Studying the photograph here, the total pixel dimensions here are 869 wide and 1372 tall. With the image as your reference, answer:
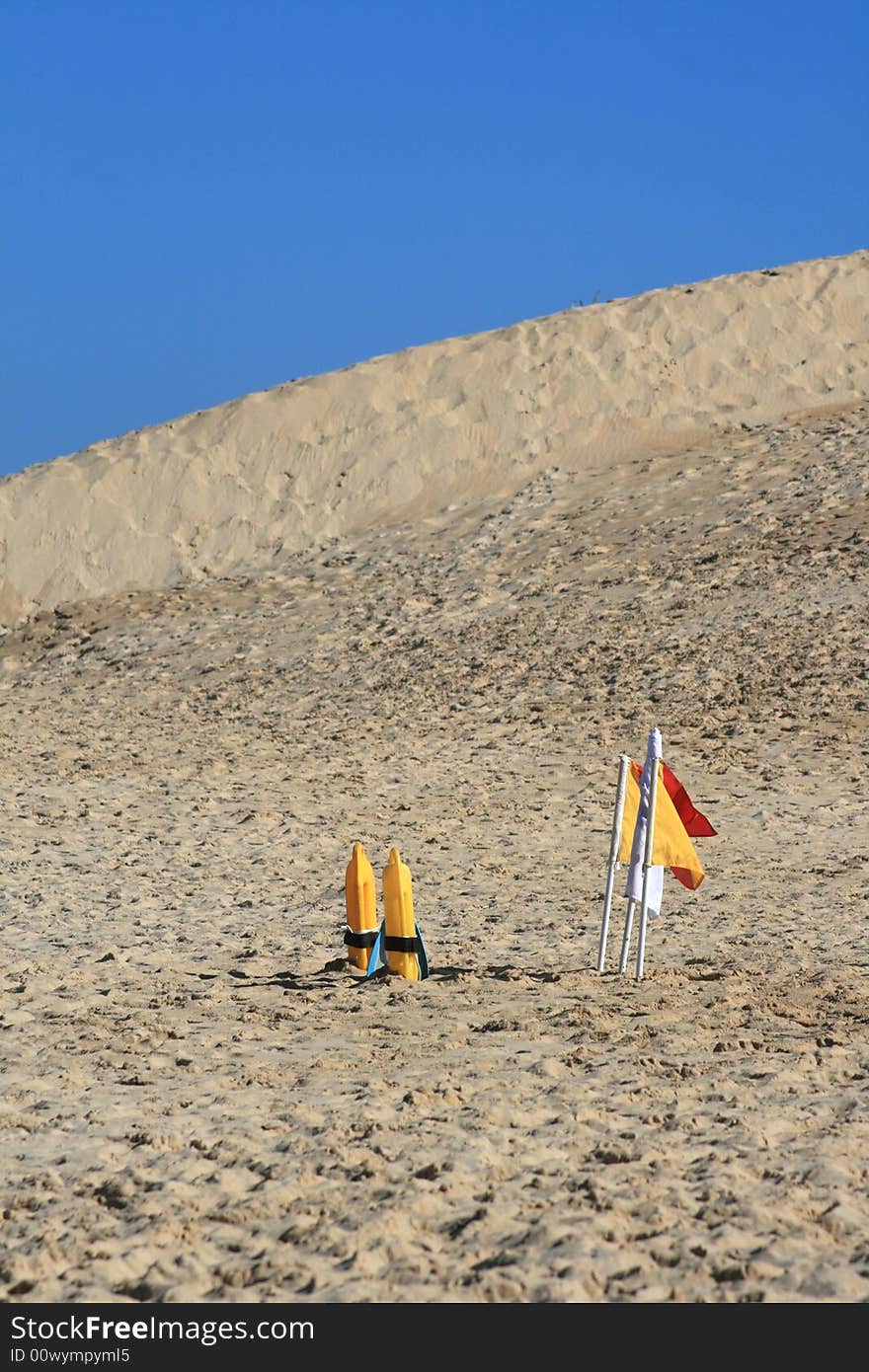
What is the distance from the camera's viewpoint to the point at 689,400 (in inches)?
1023

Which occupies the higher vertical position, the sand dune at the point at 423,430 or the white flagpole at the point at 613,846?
the sand dune at the point at 423,430

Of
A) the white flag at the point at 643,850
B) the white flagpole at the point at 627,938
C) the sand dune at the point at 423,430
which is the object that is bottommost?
the white flagpole at the point at 627,938

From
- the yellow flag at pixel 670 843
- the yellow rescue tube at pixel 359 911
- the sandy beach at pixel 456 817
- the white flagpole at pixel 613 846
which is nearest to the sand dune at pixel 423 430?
the sandy beach at pixel 456 817

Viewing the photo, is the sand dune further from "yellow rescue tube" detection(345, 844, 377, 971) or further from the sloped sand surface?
"yellow rescue tube" detection(345, 844, 377, 971)

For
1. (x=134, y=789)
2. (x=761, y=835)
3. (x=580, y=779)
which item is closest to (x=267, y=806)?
(x=134, y=789)

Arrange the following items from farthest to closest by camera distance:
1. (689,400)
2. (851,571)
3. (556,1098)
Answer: (689,400)
(851,571)
(556,1098)

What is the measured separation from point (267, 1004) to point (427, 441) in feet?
60.2

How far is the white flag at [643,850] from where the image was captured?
29.0 ft

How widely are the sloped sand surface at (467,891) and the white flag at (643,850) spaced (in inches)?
18.4

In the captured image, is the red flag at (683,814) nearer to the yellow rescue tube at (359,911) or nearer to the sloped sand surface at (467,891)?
the sloped sand surface at (467,891)

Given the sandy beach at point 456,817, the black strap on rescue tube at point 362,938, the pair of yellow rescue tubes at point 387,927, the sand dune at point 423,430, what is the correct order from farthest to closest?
the sand dune at point 423,430 < the black strap on rescue tube at point 362,938 < the pair of yellow rescue tubes at point 387,927 < the sandy beach at point 456,817

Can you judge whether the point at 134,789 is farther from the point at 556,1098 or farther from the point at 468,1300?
the point at 468,1300

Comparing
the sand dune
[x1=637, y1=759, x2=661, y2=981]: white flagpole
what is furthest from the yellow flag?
the sand dune

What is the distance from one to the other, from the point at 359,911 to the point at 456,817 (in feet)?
16.2
